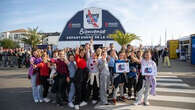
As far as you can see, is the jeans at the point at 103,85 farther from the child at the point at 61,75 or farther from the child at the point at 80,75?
the child at the point at 61,75

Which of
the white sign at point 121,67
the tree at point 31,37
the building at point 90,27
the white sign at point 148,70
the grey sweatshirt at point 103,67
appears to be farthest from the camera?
the tree at point 31,37

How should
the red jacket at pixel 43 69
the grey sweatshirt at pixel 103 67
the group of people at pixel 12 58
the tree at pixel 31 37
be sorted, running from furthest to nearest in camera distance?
the tree at pixel 31 37, the group of people at pixel 12 58, the red jacket at pixel 43 69, the grey sweatshirt at pixel 103 67

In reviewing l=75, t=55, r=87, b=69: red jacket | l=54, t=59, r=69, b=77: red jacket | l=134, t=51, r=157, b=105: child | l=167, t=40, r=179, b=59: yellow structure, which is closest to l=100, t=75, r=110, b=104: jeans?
l=75, t=55, r=87, b=69: red jacket

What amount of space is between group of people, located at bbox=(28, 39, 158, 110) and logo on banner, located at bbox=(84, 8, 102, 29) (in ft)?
69.1

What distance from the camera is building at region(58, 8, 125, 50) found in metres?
26.1

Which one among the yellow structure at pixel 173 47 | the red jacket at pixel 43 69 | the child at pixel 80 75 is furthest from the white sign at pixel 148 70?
the yellow structure at pixel 173 47

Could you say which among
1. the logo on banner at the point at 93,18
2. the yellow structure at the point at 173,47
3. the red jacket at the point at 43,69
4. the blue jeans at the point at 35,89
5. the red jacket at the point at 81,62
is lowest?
the blue jeans at the point at 35,89

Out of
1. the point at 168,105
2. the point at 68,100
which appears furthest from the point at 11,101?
the point at 168,105

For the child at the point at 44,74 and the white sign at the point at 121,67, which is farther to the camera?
the child at the point at 44,74

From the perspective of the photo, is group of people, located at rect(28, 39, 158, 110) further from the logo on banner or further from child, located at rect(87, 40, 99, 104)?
the logo on banner

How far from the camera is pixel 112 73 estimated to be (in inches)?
222

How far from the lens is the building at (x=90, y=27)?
26109mm

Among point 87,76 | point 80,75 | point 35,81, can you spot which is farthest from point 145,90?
point 35,81

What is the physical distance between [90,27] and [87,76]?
22131mm
